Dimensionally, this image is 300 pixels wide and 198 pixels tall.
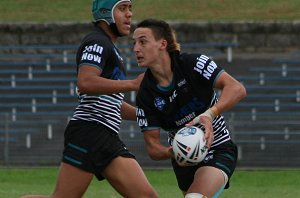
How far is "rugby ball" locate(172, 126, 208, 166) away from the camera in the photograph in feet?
26.0

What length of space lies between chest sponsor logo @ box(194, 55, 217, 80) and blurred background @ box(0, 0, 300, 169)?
1153 centimetres

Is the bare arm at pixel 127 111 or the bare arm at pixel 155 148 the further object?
the bare arm at pixel 127 111

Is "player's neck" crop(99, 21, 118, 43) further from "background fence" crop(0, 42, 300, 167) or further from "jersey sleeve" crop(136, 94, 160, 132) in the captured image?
"background fence" crop(0, 42, 300, 167)

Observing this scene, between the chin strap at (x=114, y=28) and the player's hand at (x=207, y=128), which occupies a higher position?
the chin strap at (x=114, y=28)

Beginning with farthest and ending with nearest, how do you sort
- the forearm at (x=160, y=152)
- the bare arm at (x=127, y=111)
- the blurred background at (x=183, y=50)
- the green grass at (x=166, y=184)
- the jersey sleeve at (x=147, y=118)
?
the blurred background at (x=183, y=50) → the green grass at (x=166, y=184) → the bare arm at (x=127, y=111) → the jersey sleeve at (x=147, y=118) → the forearm at (x=160, y=152)

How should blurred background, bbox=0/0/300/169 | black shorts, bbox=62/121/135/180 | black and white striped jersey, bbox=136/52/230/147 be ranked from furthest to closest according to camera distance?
blurred background, bbox=0/0/300/169
black shorts, bbox=62/121/135/180
black and white striped jersey, bbox=136/52/230/147

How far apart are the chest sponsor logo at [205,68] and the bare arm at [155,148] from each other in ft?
2.00

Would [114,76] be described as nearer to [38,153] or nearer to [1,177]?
[1,177]

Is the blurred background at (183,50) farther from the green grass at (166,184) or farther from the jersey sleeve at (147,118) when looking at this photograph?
the jersey sleeve at (147,118)

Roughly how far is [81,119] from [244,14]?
20.8m

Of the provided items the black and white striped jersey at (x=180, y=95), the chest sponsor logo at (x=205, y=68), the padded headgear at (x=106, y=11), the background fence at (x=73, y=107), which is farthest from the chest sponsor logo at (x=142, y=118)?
the background fence at (x=73, y=107)

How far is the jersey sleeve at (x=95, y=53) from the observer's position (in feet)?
27.8

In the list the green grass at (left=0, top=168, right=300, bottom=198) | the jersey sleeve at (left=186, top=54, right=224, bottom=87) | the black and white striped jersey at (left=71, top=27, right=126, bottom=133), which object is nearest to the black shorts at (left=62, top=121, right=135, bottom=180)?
the black and white striped jersey at (left=71, top=27, right=126, bottom=133)

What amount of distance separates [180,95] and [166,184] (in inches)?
392
